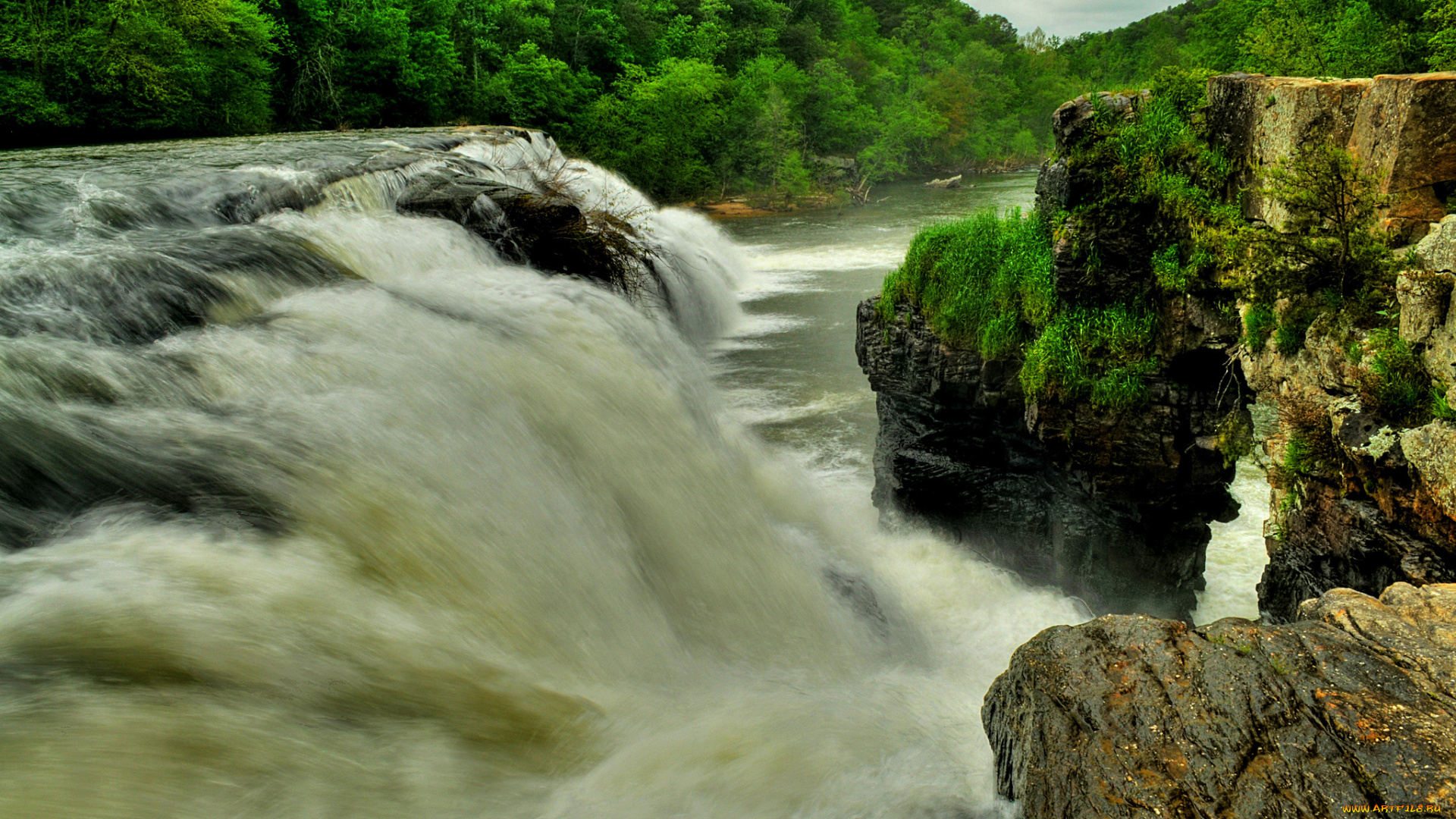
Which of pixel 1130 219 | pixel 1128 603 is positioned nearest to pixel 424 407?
pixel 1130 219

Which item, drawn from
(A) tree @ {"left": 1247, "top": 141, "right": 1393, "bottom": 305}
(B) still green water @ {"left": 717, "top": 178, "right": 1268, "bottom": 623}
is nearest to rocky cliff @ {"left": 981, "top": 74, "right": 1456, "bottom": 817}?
(A) tree @ {"left": 1247, "top": 141, "right": 1393, "bottom": 305}

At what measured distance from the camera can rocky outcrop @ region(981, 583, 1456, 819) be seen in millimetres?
2861

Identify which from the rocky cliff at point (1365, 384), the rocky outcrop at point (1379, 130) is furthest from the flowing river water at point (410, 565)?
the rocky outcrop at point (1379, 130)

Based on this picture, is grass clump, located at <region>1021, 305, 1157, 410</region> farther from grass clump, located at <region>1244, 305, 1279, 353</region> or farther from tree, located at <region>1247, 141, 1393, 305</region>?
tree, located at <region>1247, 141, 1393, 305</region>

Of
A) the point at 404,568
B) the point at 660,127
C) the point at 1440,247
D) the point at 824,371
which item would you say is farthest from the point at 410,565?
the point at 660,127

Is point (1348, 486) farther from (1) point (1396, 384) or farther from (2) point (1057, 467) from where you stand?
(2) point (1057, 467)

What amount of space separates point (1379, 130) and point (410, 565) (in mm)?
6935

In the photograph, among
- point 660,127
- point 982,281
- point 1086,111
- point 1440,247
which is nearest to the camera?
point 1440,247

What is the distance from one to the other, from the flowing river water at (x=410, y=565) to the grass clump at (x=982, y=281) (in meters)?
2.64

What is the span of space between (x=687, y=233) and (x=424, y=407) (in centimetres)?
1670

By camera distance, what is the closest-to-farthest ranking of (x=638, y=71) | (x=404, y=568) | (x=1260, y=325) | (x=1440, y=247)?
(x=404, y=568), (x=1440, y=247), (x=1260, y=325), (x=638, y=71)

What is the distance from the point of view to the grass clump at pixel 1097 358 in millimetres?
7910

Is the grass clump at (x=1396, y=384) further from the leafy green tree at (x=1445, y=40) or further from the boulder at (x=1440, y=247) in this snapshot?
the leafy green tree at (x=1445, y=40)

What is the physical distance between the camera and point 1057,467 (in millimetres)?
8781
